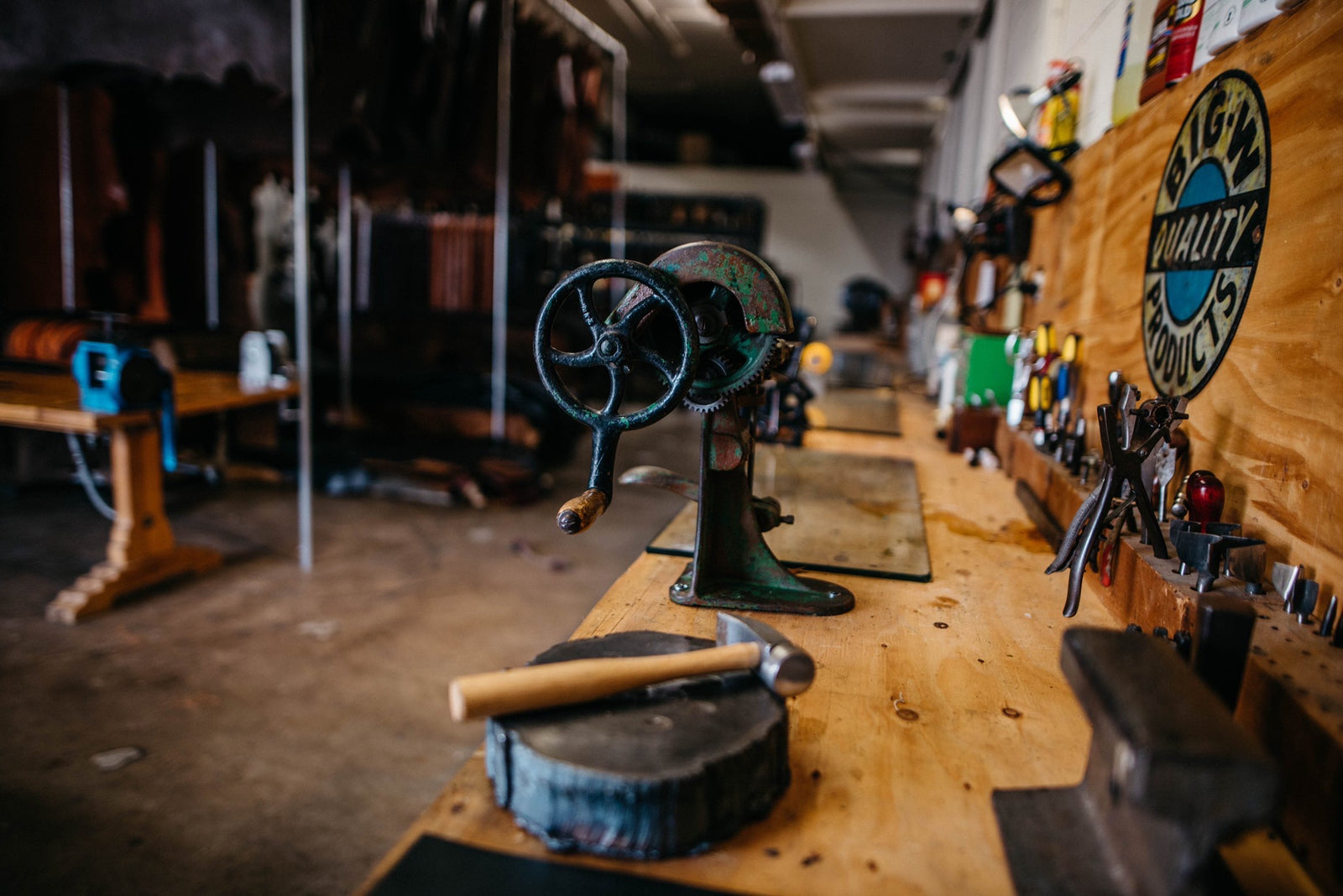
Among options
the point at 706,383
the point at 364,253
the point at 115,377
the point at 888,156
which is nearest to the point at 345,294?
the point at 364,253

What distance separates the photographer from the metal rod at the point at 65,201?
407 cm

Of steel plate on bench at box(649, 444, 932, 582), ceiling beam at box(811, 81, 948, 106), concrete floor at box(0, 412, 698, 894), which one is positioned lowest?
concrete floor at box(0, 412, 698, 894)

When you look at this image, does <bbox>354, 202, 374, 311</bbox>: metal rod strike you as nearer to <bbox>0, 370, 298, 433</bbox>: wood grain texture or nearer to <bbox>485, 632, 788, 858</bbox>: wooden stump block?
<bbox>0, 370, 298, 433</bbox>: wood grain texture

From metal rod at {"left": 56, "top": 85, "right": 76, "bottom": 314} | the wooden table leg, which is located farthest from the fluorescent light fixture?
the wooden table leg

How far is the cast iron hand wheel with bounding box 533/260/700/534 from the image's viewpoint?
0.88 m

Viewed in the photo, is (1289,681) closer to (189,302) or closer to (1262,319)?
(1262,319)

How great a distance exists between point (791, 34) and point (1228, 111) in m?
Answer: 5.79

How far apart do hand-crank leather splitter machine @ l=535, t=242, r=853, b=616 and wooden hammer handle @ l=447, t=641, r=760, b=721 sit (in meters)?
0.17

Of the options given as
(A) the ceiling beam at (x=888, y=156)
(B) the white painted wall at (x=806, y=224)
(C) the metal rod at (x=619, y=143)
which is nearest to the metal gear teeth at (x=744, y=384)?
(C) the metal rod at (x=619, y=143)

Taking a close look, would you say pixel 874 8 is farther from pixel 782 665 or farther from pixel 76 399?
pixel 782 665

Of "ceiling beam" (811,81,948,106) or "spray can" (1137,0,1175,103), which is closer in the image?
"spray can" (1137,0,1175,103)

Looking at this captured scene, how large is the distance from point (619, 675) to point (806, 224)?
40.7ft

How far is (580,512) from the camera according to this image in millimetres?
846

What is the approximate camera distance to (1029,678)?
95 cm
